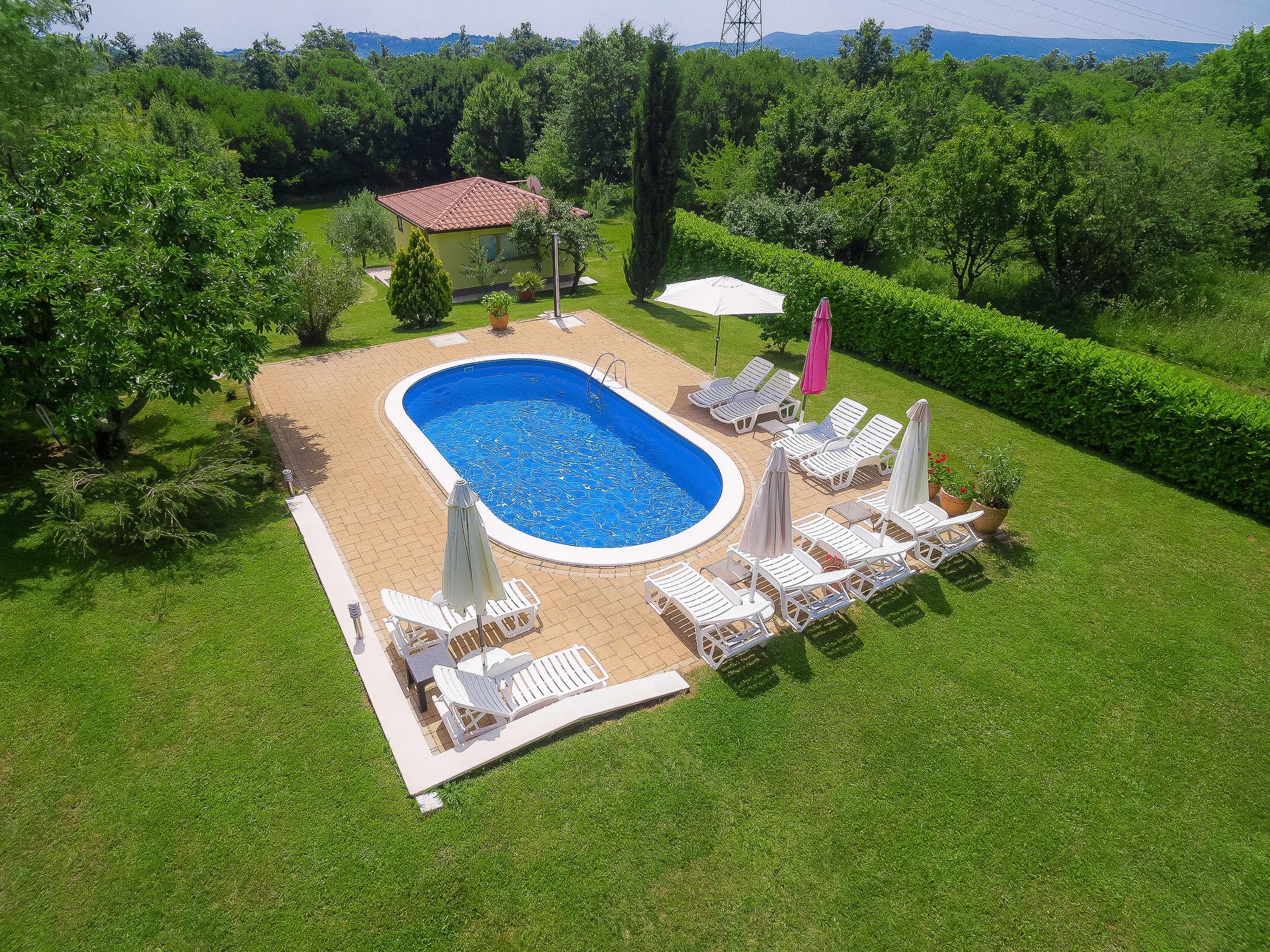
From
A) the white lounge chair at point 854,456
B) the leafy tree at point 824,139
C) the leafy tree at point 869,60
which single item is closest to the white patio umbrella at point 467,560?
the white lounge chair at point 854,456

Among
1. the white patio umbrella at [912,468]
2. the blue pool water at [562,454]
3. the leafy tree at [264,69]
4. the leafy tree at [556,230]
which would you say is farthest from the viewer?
the leafy tree at [264,69]

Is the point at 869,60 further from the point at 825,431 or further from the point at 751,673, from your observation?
the point at 751,673

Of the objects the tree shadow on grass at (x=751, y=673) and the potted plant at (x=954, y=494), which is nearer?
the tree shadow on grass at (x=751, y=673)

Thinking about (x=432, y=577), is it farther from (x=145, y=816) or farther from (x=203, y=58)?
(x=203, y=58)

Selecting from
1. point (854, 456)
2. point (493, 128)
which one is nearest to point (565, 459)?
point (854, 456)

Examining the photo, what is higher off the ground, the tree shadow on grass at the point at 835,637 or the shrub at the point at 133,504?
the shrub at the point at 133,504

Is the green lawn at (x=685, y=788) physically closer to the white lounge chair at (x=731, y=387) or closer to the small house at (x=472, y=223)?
the white lounge chair at (x=731, y=387)

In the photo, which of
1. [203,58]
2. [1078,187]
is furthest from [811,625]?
[203,58]
